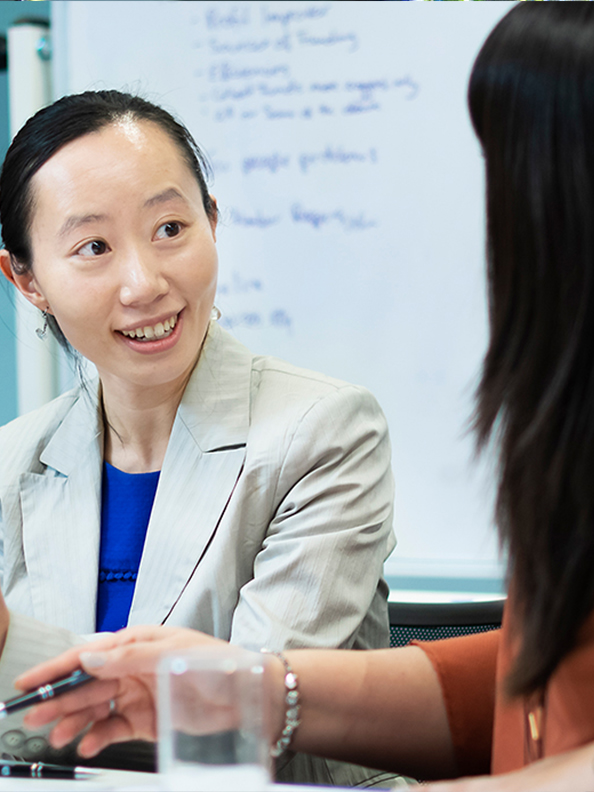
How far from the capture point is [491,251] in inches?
25.6

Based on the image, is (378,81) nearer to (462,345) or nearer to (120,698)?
(462,345)

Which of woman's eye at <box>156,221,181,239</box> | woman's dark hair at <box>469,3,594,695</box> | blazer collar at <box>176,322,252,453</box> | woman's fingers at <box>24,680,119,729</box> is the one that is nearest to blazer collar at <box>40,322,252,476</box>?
blazer collar at <box>176,322,252,453</box>

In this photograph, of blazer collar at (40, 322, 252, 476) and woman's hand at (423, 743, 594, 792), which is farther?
blazer collar at (40, 322, 252, 476)

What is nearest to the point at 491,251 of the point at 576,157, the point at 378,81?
the point at 576,157

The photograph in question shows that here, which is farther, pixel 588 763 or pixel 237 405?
pixel 237 405

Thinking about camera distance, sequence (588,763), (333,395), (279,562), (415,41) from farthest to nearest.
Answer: (415,41) < (333,395) < (279,562) < (588,763)

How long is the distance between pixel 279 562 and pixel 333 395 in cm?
25

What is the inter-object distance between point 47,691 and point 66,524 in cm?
58

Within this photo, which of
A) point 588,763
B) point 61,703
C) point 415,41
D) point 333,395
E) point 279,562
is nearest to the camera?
point 588,763

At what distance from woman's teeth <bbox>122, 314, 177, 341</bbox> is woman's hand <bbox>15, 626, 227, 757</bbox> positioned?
0.51m

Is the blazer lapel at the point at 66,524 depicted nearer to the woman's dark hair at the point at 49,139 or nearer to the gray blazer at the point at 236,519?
the gray blazer at the point at 236,519

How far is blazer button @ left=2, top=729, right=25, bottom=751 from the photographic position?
76 centimetres

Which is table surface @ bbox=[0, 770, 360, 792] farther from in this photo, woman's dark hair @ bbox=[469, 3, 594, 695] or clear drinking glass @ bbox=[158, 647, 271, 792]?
woman's dark hair @ bbox=[469, 3, 594, 695]

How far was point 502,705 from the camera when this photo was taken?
0.71 meters
